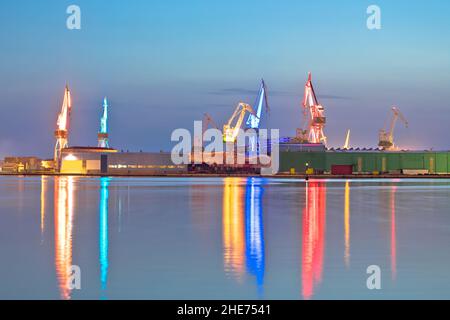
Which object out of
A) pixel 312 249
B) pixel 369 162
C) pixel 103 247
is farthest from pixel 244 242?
pixel 369 162

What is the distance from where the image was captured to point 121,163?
126 m

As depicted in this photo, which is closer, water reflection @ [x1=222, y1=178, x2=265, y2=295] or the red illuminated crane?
water reflection @ [x1=222, y1=178, x2=265, y2=295]

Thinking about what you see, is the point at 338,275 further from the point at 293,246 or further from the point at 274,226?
the point at 274,226

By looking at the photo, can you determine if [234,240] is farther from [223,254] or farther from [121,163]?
[121,163]

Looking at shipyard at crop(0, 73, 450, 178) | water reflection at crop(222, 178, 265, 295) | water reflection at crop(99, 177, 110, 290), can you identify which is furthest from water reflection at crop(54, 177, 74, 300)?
shipyard at crop(0, 73, 450, 178)

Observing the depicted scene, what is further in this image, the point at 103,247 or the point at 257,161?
the point at 257,161

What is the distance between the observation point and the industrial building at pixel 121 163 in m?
124

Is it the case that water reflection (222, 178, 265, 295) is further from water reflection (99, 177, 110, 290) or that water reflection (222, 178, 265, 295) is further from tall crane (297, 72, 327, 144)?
tall crane (297, 72, 327, 144)

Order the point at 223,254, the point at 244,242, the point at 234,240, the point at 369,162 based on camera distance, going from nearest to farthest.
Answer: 1. the point at 223,254
2. the point at 244,242
3. the point at 234,240
4. the point at 369,162

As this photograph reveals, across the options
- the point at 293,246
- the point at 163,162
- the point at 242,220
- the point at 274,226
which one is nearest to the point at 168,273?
the point at 293,246

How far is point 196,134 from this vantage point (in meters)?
142

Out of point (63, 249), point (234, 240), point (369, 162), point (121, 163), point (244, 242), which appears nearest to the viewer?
point (63, 249)

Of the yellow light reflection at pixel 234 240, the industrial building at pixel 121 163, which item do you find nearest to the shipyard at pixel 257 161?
the industrial building at pixel 121 163

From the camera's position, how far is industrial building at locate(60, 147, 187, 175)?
124 metres
